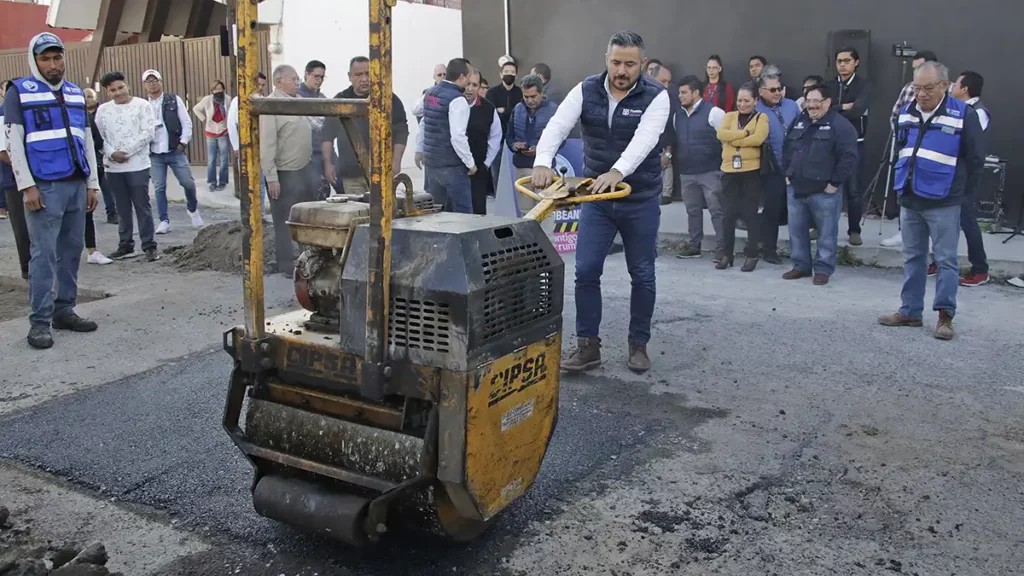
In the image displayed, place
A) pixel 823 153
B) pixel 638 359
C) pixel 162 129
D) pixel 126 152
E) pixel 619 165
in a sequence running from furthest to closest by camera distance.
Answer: pixel 162 129 → pixel 126 152 → pixel 823 153 → pixel 638 359 → pixel 619 165

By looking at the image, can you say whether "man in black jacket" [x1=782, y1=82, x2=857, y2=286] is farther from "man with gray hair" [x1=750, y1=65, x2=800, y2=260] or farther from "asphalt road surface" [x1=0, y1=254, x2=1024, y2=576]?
"asphalt road surface" [x1=0, y1=254, x2=1024, y2=576]

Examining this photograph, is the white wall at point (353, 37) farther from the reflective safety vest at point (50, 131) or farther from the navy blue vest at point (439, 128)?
the reflective safety vest at point (50, 131)

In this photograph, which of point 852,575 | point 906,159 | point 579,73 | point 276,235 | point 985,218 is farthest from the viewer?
point 579,73

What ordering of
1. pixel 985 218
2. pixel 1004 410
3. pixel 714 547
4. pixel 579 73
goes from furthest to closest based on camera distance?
pixel 579 73, pixel 985 218, pixel 1004 410, pixel 714 547

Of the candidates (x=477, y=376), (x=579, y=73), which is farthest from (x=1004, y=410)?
(x=579, y=73)

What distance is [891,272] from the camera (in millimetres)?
8516

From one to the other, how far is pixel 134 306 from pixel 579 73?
8.02 metres

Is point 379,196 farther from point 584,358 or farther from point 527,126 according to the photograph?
point 527,126

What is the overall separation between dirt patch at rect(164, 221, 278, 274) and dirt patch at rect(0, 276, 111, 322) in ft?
3.75

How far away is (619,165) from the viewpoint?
4762 mm

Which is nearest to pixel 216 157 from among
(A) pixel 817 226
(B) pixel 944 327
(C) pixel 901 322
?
(A) pixel 817 226

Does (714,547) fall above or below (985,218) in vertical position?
below

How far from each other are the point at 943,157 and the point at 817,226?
80.9 inches

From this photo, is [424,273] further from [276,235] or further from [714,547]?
[276,235]
